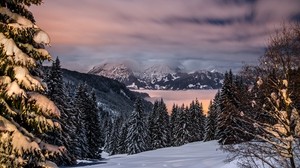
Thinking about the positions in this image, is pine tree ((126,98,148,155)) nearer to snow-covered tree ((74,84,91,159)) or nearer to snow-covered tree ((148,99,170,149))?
snow-covered tree ((148,99,170,149))

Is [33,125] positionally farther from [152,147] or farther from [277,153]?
[152,147]

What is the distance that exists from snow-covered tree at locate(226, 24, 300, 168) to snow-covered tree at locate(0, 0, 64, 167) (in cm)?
595

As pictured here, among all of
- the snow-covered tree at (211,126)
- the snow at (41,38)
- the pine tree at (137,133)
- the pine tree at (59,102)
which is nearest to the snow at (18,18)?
the snow at (41,38)

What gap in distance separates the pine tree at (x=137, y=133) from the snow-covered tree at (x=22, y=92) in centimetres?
6046

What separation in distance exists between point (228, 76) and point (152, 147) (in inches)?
1149

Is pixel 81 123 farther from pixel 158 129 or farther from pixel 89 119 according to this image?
pixel 158 129

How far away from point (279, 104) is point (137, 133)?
5909 centimetres

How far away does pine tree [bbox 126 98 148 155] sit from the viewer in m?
69.5

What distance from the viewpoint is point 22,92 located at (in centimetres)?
852

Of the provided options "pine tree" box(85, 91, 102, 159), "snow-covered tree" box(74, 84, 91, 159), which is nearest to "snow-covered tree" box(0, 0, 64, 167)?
"snow-covered tree" box(74, 84, 91, 159)

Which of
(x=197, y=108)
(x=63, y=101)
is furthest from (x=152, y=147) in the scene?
(x=63, y=101)

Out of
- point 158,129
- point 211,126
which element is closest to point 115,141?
point 158,129

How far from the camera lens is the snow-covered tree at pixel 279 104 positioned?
1104cm

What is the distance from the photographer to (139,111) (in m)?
70.9
